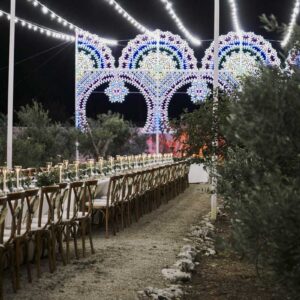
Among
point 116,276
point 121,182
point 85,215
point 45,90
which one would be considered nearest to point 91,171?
point 121,182

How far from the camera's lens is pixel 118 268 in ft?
18.4

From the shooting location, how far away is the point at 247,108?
2.34 meters

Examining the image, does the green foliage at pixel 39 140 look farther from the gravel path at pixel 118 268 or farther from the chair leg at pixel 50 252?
the chair leg at pixel 50 252

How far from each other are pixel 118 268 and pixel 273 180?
3617 millimetres

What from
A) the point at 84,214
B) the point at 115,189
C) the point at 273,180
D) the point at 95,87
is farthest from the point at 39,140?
the point at 273,180

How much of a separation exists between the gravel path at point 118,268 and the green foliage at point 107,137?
7.59 metres

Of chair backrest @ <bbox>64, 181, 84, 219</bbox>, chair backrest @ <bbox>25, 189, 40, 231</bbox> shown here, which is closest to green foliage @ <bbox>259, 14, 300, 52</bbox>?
chair backrest @ <bbox>25, 189, 40, 231</bbox>

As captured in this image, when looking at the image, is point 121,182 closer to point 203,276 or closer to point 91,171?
point 91,171

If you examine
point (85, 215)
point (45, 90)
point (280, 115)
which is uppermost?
point (45, 90)

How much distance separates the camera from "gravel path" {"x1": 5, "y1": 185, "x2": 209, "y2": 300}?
15.3 ft

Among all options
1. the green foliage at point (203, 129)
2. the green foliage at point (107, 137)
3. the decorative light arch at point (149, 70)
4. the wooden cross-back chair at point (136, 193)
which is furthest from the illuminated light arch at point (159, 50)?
the green foliage at point (203, 129)

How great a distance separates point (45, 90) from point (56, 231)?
20989mm

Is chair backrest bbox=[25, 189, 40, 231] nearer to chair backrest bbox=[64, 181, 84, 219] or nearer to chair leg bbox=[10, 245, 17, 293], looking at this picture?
chair leg bbox=[10, 245, 17, 293]

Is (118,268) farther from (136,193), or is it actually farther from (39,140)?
(39,140)
